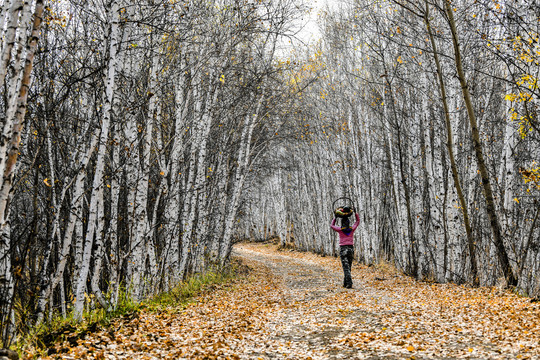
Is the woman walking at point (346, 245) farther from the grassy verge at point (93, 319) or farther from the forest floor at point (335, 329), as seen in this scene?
the grassy verge at point (93, 319)

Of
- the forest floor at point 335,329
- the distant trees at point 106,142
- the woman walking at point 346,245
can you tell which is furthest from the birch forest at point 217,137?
the woman walking at point 346,245

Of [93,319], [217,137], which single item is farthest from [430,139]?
[93,319]

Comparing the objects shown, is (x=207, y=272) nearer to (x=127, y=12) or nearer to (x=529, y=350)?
(x=127, y=12)

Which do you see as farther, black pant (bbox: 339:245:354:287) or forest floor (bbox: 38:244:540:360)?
black pant (bbox: 339:245:354:287)

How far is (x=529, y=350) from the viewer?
13.1ft

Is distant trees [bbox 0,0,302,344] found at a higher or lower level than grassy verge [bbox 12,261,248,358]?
higher

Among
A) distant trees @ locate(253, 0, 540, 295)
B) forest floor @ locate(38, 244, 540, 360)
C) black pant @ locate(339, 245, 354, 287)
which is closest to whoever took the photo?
forest floor @ locate(38, 244, 540, 360)

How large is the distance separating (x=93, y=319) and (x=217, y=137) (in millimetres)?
8180

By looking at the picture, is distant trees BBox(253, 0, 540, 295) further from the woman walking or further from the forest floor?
the woman walking

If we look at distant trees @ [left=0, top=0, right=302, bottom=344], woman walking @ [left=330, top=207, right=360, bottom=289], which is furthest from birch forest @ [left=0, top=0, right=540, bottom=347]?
woman walking @ [left=330, top=207, right=360, bottom=289]

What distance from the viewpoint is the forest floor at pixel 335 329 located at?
436cm

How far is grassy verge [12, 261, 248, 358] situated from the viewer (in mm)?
4188

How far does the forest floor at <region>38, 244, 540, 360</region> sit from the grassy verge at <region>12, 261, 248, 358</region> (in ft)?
0.63

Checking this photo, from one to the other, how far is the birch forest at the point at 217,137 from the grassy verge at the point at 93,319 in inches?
8.1
